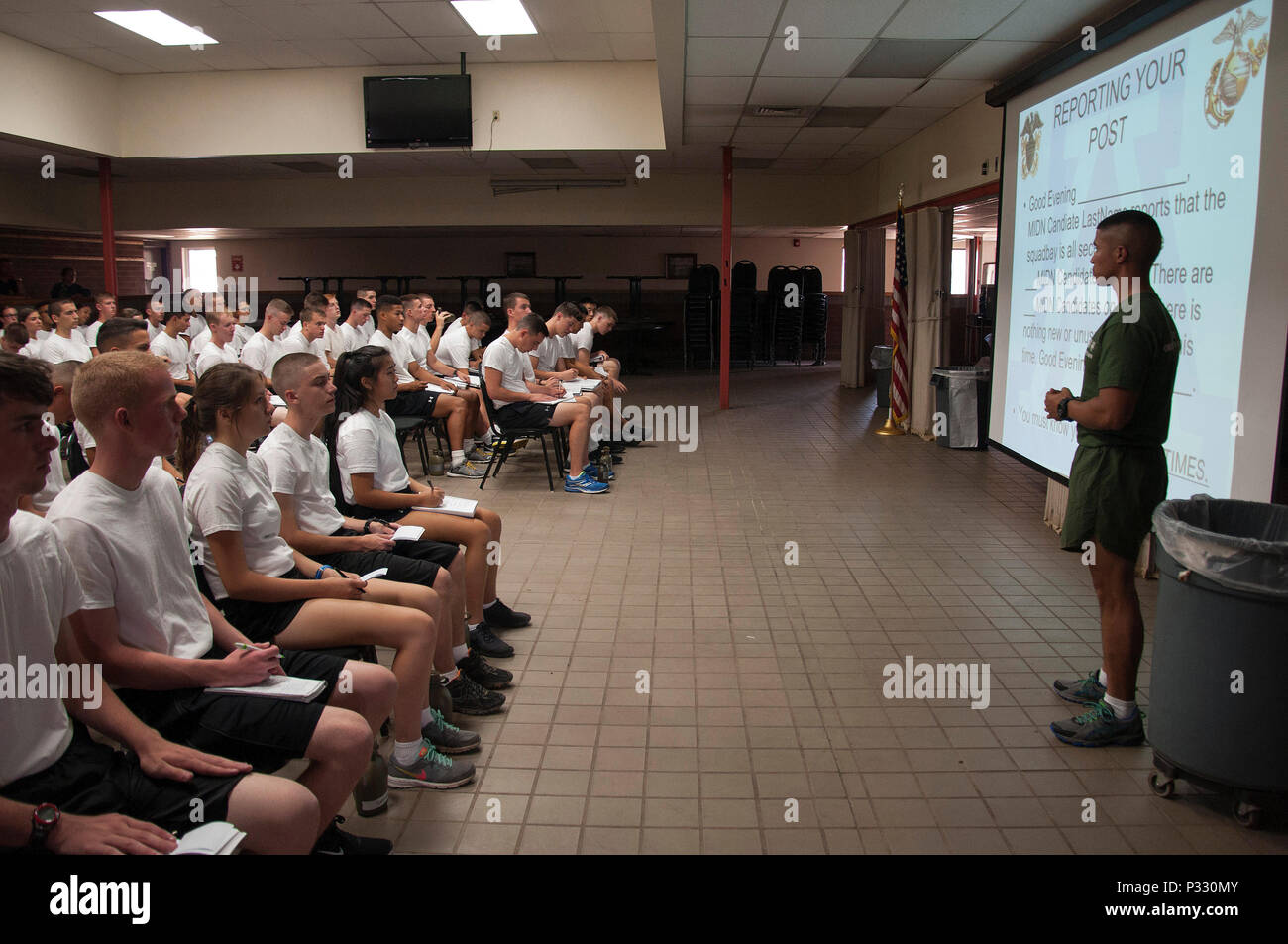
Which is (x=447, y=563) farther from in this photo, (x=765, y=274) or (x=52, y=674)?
(x=765, y=274)

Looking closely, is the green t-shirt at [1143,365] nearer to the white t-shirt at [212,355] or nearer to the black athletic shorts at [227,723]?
the black athletic shorts at [227,723]

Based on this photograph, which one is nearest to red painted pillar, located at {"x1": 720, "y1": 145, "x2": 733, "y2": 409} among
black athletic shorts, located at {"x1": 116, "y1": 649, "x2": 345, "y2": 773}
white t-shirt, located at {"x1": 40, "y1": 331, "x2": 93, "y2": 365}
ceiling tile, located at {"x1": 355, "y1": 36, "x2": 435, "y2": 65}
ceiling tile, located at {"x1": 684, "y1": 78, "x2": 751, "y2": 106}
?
ceiling tile, located at {"x1": 684, "y1": 78, "x2": 751, "y2": 106}

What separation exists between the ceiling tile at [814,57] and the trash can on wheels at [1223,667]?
4847 mm

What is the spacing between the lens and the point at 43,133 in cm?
905

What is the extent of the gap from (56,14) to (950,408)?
8.61 m

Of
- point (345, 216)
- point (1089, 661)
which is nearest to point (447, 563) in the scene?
point (1089, 661)

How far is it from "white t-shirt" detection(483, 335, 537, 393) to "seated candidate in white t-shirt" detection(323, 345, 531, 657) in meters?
2.80

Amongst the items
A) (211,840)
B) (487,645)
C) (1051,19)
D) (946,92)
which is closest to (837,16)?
(1051,19)

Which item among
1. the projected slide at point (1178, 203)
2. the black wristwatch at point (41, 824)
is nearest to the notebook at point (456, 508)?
the black wristwatch at point (41, 824)

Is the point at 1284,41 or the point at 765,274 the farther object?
the point at 765,274

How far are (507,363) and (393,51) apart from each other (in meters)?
4.44

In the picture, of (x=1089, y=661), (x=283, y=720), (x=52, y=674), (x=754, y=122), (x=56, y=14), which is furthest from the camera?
(x=754, y=122)

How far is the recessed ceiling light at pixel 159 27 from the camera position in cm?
782
